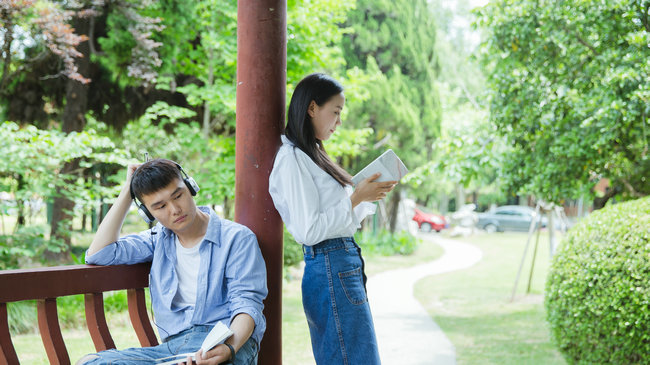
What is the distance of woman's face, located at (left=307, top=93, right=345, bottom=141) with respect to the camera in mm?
2453

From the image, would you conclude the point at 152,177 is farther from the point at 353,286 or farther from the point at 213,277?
the point at 353,286

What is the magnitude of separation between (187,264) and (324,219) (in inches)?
22.1

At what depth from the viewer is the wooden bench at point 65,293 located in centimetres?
215

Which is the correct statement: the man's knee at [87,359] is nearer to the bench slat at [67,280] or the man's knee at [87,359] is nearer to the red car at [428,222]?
A: the bench slat at [67,280]

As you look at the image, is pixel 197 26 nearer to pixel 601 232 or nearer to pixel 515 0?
pixel 515 0

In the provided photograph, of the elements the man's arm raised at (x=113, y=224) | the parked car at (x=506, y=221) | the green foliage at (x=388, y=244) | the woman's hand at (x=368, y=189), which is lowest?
the parked car at (x=506, y=221)

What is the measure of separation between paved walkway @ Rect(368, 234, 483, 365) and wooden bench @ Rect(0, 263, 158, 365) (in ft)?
10.9

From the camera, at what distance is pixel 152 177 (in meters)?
2.28

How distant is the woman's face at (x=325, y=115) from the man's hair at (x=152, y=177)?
22.0 inches

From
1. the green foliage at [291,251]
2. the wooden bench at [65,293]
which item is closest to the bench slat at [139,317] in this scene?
the wooden bench at [65,293]

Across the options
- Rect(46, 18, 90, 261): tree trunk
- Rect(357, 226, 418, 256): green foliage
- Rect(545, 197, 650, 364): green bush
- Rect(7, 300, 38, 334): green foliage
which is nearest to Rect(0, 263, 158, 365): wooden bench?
Rect(545, 197, 650, 364): green bush

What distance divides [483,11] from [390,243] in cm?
936

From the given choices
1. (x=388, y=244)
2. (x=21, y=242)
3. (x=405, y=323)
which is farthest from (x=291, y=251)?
(x=388, y=244)

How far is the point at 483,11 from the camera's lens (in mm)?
6164
